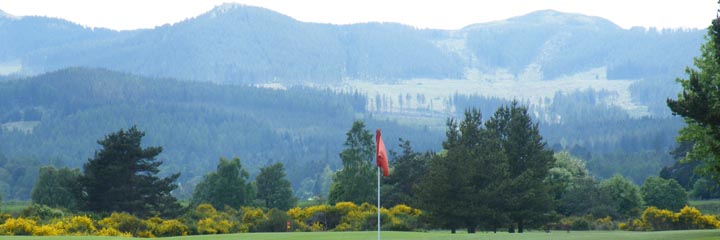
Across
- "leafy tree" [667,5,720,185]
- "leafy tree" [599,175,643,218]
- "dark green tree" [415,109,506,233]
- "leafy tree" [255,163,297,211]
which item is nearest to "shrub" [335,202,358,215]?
"dark green tree" [415,109,506,233]

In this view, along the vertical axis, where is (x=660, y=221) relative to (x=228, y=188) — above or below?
above

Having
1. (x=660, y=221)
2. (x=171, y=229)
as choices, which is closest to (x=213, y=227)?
(x=171, y=229)

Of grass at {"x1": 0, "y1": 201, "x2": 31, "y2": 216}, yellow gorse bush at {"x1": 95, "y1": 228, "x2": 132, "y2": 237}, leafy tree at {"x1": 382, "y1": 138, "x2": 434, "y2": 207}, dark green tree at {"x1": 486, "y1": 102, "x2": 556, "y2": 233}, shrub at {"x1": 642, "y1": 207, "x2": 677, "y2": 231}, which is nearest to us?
yellow gorse bush at {"x1": 95, "y1": 228, "x2": 132, "y2": 237}

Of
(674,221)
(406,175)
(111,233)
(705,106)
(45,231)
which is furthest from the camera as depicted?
(406,175)

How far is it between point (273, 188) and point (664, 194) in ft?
130

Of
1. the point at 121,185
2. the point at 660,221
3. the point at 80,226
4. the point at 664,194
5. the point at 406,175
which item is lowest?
the point at 664,194

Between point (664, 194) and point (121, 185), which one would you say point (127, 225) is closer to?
point (121, 185)

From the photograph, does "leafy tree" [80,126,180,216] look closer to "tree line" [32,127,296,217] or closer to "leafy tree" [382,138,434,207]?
"tree line" [32,127,296,217]

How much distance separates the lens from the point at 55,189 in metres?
88.5

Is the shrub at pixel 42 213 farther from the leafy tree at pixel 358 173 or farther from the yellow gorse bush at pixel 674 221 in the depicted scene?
the yellow gorse bush at pixel 674 221

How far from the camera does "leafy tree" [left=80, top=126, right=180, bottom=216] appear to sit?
3019 inches

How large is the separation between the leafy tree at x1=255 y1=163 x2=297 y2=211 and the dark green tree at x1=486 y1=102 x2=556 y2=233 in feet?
119

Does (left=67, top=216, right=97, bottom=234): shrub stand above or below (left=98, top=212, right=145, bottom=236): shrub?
above

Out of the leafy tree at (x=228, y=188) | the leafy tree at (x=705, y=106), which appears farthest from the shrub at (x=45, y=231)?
the leafy tree at (x=228, y=188)
